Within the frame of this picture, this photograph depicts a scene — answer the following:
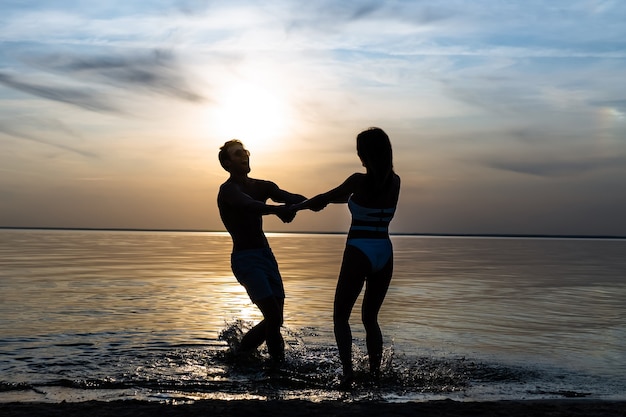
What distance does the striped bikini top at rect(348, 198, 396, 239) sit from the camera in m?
6.34

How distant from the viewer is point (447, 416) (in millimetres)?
5113

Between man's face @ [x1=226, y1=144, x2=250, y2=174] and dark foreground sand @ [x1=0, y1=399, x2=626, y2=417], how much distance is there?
105 inches

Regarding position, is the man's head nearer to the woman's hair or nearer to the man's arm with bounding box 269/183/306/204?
the man's arm with bounding box 269/183/306/204

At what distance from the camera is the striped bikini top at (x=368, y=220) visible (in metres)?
6.34

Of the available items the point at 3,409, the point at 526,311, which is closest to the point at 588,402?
the point at 3,409

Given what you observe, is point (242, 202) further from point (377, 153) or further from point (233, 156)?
point (377, 153)

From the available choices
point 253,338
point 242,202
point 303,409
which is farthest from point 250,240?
point 303,409

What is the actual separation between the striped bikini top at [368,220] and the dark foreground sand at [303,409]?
1.56 meters

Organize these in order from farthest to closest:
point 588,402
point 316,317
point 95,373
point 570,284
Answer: point 570,284, point 316,317, point 95,373, point 588,402

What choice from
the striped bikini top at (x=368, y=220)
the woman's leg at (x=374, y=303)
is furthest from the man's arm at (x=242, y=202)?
the woman's leg at (x=374, y=303)

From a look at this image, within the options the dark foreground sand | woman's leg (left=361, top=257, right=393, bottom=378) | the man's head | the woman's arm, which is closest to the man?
the man's head

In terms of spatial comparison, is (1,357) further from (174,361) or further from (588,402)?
(588,402)

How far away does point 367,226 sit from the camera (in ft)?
20.9

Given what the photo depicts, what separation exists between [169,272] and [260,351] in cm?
1521
